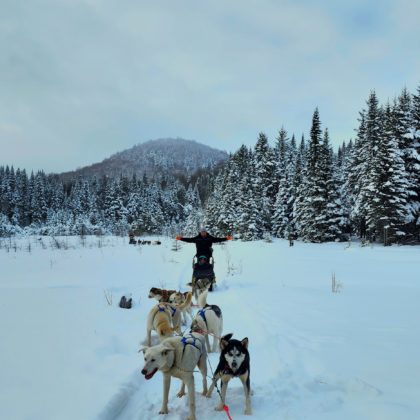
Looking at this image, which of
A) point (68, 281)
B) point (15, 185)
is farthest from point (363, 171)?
point (15, 185)

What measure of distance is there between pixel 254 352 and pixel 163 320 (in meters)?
1.51

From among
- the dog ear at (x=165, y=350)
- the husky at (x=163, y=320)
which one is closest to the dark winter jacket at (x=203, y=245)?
the husky at (x=163, y=320)

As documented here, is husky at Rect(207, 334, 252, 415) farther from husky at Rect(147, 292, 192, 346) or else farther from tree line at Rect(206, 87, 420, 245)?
tree line at Rect(206, 87, 420, 245)

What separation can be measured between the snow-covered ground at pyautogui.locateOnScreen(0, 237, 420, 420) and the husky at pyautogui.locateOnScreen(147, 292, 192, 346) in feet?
1.41

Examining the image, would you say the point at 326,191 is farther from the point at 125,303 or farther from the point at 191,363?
the point at 191,363

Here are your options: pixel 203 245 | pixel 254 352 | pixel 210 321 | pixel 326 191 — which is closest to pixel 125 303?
pixel 203 245

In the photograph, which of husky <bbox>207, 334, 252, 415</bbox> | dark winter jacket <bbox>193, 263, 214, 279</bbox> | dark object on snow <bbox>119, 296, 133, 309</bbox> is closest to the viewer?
husky <bbox>207, 334, 252, 415</bbox>

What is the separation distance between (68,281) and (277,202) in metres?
31.8

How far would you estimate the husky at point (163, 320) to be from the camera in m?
4.99

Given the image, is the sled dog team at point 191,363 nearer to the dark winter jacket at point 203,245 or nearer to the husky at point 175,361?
the husky at point 175,361

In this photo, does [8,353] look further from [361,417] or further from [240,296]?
[240,296]

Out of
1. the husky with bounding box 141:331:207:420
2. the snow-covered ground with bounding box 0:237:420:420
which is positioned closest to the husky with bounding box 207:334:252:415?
the snow-covered ground with bounding box 0:237:420:420

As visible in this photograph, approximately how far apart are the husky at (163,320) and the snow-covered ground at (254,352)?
0.43m

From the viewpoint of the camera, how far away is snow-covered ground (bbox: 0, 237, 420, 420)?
3486mm
